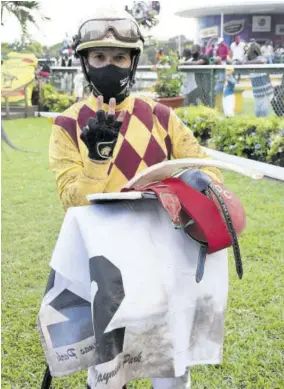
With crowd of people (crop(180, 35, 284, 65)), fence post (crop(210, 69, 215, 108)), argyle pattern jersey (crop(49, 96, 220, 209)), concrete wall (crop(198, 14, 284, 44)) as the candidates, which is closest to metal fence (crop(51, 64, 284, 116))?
fence post (crop(210, 69, 215, 108))

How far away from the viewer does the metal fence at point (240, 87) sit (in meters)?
8.77

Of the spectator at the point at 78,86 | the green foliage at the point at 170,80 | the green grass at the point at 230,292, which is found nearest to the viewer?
the green grass at the point at 230,292

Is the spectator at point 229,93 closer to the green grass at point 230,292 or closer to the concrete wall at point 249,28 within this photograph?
the green grass at point 230,292

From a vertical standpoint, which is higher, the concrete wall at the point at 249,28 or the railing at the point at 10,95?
the concrete wall at the point at 249,28

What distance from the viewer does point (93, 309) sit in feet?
4.90

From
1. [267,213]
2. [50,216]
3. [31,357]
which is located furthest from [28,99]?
[31,357]

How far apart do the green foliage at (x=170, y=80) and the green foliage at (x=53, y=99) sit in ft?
15.9

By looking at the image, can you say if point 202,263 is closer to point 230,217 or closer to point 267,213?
point 230,217

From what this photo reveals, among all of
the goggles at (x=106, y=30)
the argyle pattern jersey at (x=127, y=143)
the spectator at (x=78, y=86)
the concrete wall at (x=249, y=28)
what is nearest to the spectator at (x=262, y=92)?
the spectator at (x=78, y=86)

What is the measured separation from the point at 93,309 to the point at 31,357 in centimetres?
188

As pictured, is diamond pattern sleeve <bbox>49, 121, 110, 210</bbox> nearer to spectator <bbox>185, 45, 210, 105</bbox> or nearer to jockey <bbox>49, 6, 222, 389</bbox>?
jockey <bbox>49, 6, 222, 389</bbox>

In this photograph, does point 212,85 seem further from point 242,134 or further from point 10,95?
point 10,95

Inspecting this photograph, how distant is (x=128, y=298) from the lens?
1473mm

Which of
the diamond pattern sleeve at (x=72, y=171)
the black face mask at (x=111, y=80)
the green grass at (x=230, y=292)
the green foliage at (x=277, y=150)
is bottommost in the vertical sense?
the green grass at (x=230, y=292)
